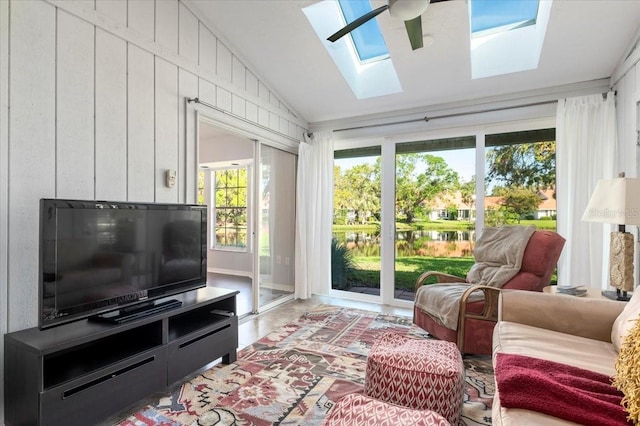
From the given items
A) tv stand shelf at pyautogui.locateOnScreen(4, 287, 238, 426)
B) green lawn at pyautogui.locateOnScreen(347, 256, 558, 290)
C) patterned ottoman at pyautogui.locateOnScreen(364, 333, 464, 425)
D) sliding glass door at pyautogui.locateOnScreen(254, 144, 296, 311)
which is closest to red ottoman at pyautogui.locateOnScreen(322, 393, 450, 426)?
patterned ottoman at pyautogui.locateOnScreen(364, 333, 464, 425)

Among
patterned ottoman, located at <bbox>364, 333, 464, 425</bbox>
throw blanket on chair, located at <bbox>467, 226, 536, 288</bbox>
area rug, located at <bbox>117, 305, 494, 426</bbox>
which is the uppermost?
throw blanket on chair, located at <bbox>467, 226, 536, 288</bbox>

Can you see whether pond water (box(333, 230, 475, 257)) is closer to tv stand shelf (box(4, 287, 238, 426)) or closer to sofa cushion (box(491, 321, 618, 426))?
sofa cushion (box(491, 321, 618, 426))

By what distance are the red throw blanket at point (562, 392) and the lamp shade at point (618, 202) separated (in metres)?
1.16

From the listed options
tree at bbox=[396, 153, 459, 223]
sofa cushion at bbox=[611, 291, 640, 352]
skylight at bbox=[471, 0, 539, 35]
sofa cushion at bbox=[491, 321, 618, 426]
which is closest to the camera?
sofa cushion at bbox=[491, 321, 618, 426]

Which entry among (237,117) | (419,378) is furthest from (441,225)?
(237,117)

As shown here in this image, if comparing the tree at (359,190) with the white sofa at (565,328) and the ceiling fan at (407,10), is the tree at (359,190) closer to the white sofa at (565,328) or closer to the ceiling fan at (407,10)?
the ceiling fan at (407,10)

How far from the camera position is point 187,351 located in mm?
2232

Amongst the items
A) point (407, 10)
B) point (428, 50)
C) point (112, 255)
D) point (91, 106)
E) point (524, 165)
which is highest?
point (428, 50)

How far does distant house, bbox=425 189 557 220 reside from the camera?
3438 mm

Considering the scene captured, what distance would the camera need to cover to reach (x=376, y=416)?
131 cm

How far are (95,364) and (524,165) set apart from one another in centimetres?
411

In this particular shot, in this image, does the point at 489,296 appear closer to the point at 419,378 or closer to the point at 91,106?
the point at 419,378

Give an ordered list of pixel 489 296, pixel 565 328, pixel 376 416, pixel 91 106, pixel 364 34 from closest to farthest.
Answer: pixel 376 416, pixel 565 328, pixel 91 106, pixel 489 296, pixel 364 34

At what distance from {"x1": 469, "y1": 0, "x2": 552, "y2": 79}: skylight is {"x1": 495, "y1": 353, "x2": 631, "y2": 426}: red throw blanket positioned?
279 cm
